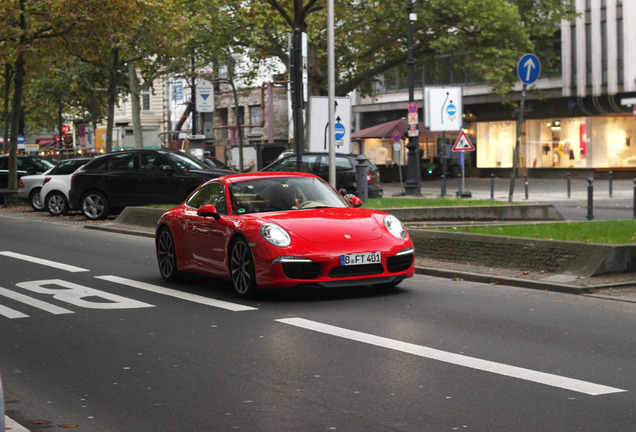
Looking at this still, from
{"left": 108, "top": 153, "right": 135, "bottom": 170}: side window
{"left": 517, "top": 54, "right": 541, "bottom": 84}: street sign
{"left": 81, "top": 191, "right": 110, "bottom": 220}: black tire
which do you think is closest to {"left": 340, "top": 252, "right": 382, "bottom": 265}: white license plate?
{"left": 517, "top": 54, "right": 541, "bottom": 84}: street sign

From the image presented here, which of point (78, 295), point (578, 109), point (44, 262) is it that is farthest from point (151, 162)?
point (578, 109)

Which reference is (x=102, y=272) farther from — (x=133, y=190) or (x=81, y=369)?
(x=133, y=190)

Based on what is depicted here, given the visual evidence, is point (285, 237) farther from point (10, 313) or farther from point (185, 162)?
point (185, 162)

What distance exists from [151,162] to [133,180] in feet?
2.11

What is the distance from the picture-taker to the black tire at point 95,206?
85.2ft

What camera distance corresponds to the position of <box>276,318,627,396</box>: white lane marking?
638 cm

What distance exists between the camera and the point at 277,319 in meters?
9.44

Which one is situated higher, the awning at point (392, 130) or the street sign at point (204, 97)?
the street sign at point (204, 97)

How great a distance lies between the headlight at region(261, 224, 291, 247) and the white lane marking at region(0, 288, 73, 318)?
208 centimetres

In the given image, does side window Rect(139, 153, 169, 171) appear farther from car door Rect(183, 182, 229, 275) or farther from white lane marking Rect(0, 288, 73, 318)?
white lane marking Rect(0, 288, 73, 318)

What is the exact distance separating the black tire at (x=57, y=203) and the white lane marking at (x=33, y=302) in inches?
662

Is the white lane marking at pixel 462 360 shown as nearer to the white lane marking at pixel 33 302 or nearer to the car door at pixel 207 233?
the car door at pixel 207 233

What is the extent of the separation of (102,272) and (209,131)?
2399 inches

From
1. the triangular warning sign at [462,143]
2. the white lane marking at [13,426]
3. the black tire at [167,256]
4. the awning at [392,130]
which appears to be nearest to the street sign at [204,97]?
the awning at [392,130]
